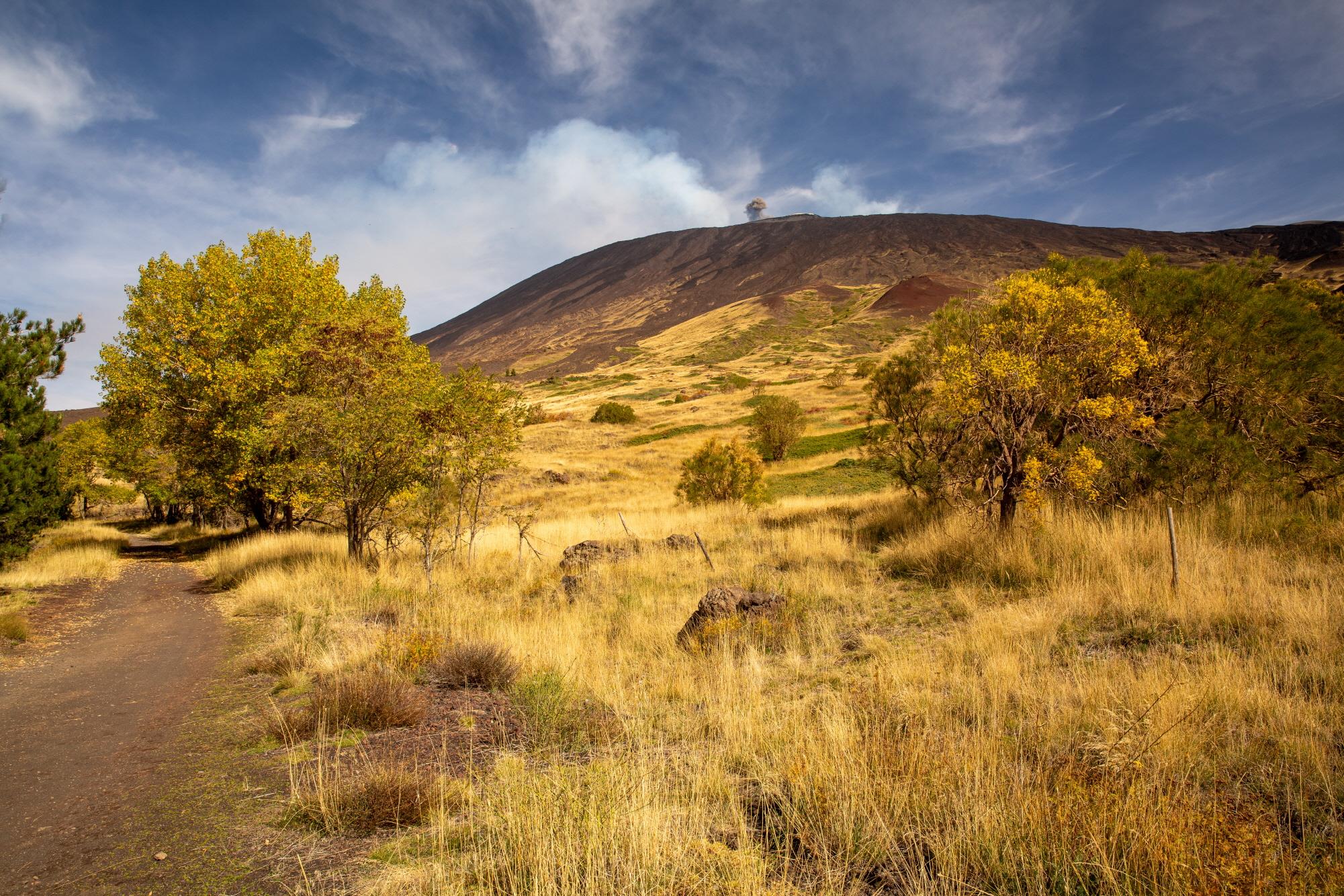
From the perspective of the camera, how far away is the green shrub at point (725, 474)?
70.5 feet

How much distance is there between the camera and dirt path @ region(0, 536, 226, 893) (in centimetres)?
352

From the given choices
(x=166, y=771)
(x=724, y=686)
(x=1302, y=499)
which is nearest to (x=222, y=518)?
(x=166, y=771)

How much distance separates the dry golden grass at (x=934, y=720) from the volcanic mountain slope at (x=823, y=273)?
104 metres

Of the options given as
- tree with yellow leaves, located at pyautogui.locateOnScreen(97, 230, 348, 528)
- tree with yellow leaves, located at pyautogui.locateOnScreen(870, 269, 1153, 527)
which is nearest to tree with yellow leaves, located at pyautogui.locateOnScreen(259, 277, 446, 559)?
tree with yellow leaves, located at pyautogui.locateOnScreen(97, 230, 348, 528)

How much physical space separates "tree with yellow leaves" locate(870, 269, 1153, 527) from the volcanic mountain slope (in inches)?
3968

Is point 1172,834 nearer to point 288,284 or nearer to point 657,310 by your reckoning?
point 288,284

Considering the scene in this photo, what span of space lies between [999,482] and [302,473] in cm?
1306

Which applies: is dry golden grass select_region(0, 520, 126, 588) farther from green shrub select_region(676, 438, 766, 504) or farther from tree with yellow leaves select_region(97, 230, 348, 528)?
green shrub select_region(676, 438, 766, 504)

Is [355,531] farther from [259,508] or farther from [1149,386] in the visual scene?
[1149,386]

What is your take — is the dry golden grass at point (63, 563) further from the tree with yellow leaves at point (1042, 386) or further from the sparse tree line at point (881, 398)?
the tree with yellow leaves at point (1042, 386)

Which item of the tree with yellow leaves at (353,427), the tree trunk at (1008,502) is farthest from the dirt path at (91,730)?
the tree trunk at (1008,502)

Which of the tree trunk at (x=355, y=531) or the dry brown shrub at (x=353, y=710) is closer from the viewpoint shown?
the dry brown shrub at (x=353, y=710)

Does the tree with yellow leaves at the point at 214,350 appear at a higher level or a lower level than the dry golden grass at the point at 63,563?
higher

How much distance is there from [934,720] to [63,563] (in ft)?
65.1
